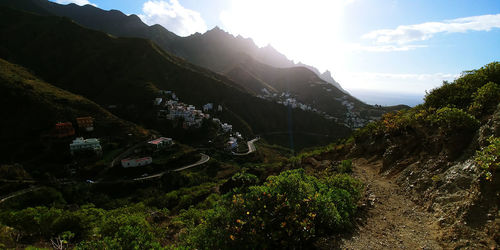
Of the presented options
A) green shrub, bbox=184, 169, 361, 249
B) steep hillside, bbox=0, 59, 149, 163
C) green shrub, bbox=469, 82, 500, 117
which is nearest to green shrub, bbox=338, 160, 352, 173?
green shrub, bbox=184, 169, 361, 249

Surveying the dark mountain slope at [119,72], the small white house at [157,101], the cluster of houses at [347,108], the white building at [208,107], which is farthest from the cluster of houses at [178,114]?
the cluster of houses at [347,108]

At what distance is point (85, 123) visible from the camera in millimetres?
54000

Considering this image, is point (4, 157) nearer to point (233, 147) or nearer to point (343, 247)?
point (233, 147)

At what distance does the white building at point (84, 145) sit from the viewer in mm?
47656

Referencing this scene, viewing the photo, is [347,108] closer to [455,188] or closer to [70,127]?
[70,127]

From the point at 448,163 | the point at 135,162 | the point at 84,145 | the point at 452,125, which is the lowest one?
the point at 135,162

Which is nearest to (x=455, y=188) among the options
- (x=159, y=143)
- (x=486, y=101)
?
(x=486, y=101)

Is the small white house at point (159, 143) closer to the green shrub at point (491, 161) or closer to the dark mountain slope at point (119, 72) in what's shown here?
the dark mountain slope at point (119, 72)

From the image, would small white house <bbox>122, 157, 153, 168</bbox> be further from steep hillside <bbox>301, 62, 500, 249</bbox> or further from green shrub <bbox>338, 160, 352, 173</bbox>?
green shrub <bbox>338, 160, 352, 173</bbox>

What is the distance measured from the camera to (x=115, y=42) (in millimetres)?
110562

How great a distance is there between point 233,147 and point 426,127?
196ft

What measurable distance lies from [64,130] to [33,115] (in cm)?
839

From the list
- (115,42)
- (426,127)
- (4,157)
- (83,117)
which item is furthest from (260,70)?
(426,127)

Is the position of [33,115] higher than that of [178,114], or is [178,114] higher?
[178,114]
